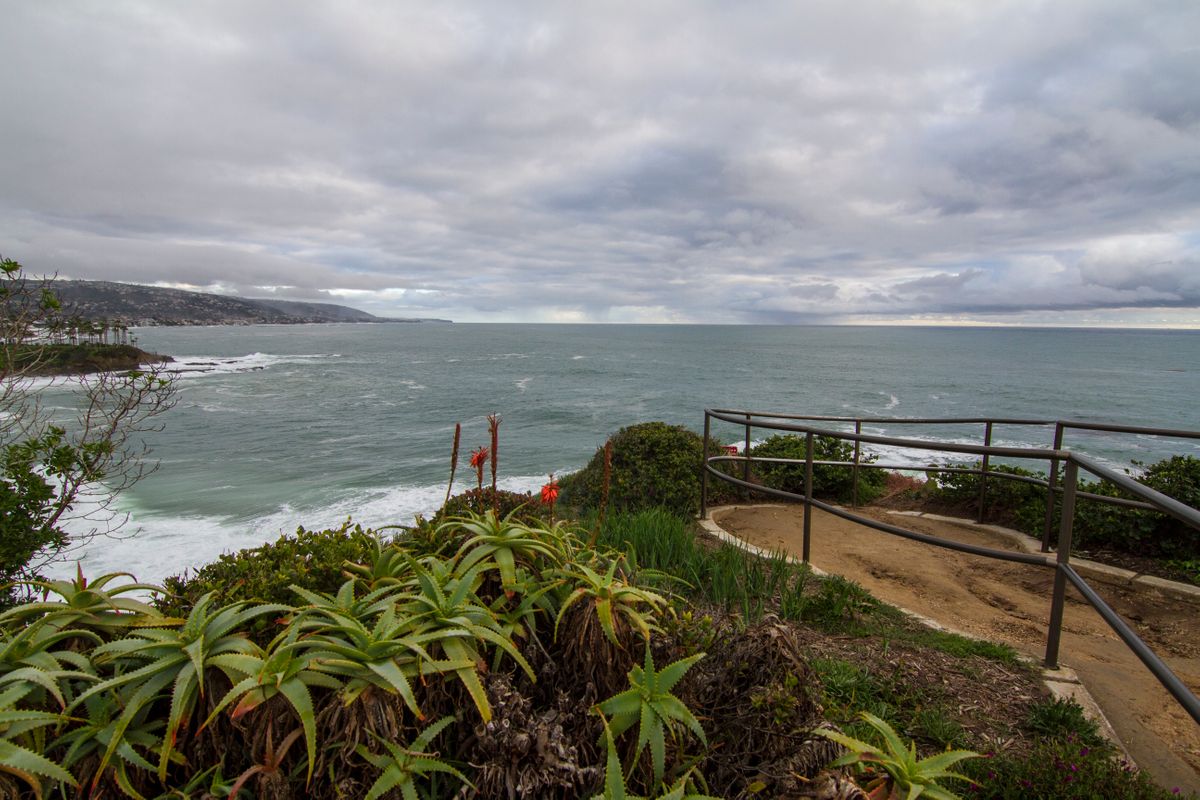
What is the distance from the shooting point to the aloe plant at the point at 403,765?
4.73 ft

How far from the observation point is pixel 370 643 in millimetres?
1587

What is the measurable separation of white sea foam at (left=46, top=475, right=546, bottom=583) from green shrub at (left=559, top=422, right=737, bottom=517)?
2.40 meters

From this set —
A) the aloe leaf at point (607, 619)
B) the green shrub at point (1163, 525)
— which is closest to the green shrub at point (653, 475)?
the green shrub at point (1163, 525)

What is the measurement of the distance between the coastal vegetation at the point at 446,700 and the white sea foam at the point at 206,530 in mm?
6203

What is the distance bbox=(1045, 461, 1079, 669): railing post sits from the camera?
288 cm

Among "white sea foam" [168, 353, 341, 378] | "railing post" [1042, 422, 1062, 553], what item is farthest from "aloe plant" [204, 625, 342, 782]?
"white sea foam" [168, 353, 341, 378]

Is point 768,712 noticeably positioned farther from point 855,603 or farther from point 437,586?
point 855,603

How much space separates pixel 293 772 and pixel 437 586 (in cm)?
57

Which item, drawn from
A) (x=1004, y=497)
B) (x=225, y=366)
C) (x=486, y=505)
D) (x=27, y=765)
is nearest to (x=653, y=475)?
(x=486, y=505)

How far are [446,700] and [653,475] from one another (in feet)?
18.1

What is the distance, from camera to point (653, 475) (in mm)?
7105

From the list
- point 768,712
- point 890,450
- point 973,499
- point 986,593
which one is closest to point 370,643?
point 768,712

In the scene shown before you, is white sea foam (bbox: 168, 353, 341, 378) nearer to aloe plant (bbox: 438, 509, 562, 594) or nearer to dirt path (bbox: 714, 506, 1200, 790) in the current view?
dirt path (bbox: 714, 506, 1200, 790)

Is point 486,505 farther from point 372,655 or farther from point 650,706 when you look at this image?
point 650,706
